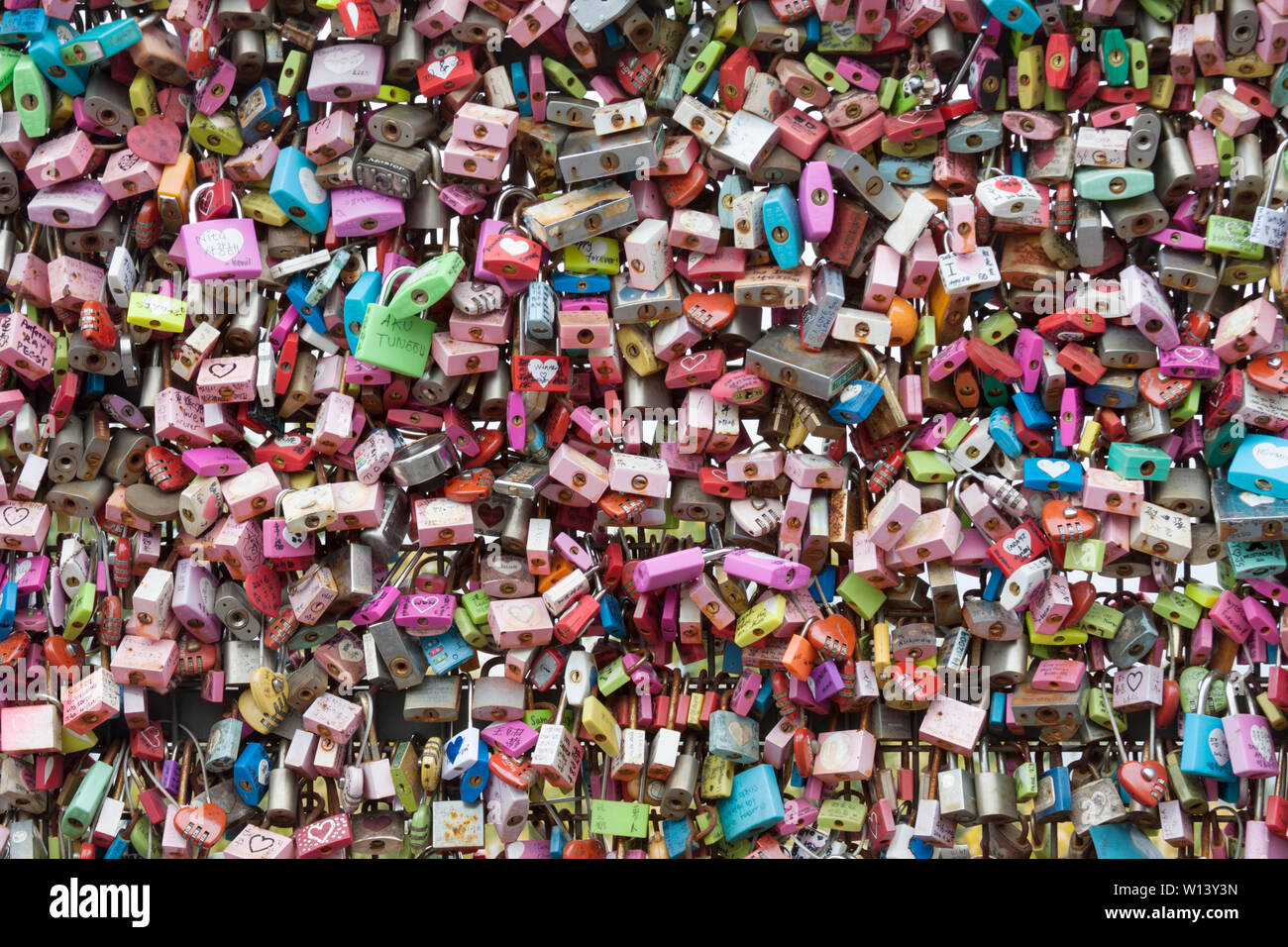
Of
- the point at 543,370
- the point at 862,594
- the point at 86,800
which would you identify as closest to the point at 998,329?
the point at 862,594

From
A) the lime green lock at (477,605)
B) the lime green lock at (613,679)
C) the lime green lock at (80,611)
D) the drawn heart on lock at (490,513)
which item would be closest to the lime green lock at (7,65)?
the lime green lock at (80,611)

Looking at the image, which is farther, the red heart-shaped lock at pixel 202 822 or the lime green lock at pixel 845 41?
the red heart-shaped lock at pixel 202 822

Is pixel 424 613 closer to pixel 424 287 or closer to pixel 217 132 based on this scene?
pixel 424 287

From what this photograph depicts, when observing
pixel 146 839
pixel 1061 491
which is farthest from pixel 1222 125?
pixel 146 839

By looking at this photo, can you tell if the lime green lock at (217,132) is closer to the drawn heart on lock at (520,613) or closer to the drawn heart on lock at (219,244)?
the drawn heart on lock at (219,244)

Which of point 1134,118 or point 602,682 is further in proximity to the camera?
point 602,682

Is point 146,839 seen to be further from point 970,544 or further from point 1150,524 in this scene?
point 1150,524
